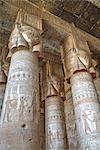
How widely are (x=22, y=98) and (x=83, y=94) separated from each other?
2.07 m

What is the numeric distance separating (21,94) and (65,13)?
4.29m

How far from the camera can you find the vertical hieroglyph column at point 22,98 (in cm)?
362

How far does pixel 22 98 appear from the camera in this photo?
424cm

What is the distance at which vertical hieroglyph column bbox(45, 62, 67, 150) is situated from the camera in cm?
675

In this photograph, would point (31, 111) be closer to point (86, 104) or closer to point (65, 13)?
point (86, 104)

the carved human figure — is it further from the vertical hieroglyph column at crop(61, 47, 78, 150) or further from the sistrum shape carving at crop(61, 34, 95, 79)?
the vertical hieroglyph column at crop(61, 47, 78, 150)

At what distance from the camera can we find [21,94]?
431 centimetres

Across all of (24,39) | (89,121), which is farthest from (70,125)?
(24,39)

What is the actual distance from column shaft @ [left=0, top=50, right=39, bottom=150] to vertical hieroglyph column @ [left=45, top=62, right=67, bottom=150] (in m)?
2.56

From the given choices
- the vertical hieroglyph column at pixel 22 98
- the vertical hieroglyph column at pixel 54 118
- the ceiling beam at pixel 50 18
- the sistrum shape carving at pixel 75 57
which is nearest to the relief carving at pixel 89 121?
the sistrum shape carving at pixel 75 57

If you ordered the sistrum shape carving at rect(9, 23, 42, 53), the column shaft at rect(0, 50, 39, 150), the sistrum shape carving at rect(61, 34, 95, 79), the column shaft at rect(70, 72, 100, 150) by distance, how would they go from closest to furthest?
the column shaft at rect(0, 50, 39, 150) → the column shaft at rect(70, 72, 100, 150) → the sistrum shape carving at rect(9, 23, 42, 53) → the sistrum shape carving at rect(61, 34, 95, 79)

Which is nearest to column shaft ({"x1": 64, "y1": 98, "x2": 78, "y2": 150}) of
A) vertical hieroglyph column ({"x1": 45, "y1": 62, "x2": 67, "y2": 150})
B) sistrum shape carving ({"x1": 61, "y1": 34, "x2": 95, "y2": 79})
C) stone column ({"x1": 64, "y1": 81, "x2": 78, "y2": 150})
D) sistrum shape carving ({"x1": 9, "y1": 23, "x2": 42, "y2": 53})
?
stone column ({"x1": 64, "y1": 81, "x2": 78, "y2": 150})

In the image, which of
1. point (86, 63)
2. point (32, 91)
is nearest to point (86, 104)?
point (86, 63)

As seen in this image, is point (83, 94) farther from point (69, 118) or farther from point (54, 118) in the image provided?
point (69, 118)
